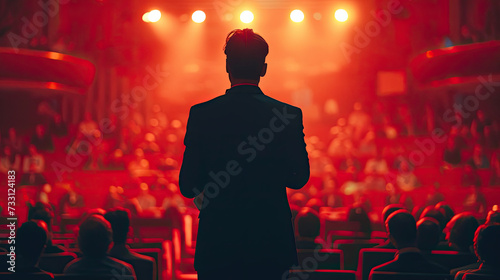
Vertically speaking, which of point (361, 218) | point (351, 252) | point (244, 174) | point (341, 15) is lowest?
point (351, 252)

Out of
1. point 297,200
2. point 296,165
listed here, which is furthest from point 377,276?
point 297,200

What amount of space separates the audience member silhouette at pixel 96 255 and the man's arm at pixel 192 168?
1309 millimetres

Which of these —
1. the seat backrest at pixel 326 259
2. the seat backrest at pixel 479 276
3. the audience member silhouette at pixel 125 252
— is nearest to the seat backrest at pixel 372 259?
the seat backrest at pixel 326 259

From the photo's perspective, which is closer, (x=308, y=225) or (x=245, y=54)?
(x=245, y=54)

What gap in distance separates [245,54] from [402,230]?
1.71 meters

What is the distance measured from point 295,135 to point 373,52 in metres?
14.8

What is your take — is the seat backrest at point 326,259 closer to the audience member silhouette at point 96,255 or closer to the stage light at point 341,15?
the audience member silhouette at point 96,255

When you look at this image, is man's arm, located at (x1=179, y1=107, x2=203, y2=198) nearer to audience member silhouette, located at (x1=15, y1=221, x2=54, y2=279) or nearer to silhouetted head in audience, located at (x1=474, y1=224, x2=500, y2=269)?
audience member silhouette, located at (x1=15, y1=221, x2=54, y2=279)

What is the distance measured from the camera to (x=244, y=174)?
4.56ft

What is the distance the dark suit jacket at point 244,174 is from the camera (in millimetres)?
1364

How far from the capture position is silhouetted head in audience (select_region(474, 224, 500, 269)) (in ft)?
7.70

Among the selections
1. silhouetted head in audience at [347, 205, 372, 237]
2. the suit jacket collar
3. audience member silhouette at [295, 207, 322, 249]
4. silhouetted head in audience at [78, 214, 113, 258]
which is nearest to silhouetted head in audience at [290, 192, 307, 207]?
silhouetted head in audience at [347, 205, 372, 237]

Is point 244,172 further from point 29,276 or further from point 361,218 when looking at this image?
point 361,218

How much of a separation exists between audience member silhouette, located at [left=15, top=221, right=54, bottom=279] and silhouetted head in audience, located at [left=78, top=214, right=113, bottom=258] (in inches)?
7.8
